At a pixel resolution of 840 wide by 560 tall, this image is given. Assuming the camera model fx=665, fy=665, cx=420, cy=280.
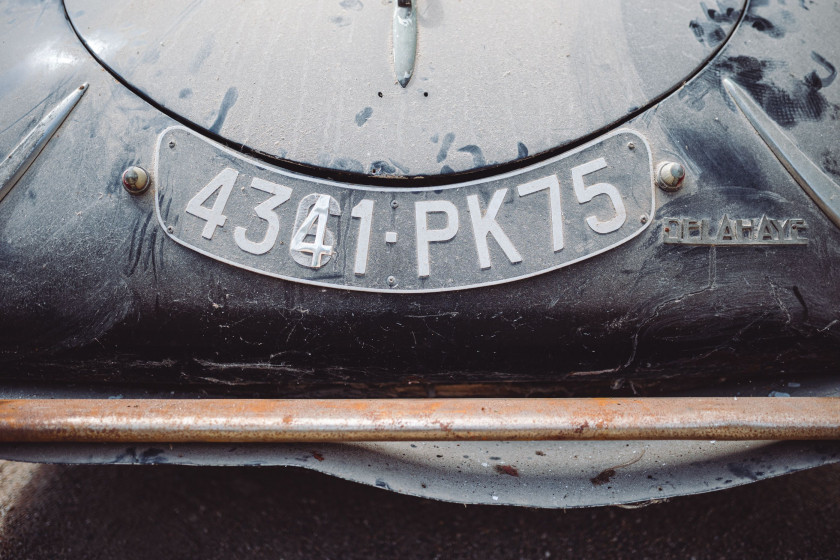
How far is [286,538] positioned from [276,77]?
110cm

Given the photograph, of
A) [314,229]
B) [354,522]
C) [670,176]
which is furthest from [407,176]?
[354,522]

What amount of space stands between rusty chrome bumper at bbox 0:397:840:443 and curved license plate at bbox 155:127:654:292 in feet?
0.78

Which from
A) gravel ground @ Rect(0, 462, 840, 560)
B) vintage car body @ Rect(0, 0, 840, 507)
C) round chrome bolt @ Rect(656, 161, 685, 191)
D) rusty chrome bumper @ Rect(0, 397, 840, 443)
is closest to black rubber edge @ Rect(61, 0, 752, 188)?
vintage car body @ Rect(0, 0, 840, 507)

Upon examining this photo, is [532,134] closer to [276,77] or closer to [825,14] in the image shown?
[276,77]

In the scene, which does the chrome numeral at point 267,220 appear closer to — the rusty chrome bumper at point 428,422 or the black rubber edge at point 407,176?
the black rubber edge at point 407,176

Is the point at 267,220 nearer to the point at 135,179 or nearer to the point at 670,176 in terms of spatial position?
the point at 135,179

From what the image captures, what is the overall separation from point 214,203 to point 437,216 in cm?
42

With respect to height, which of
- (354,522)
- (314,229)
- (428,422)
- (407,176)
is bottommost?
(354,522)

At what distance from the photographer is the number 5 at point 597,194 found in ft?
4.06

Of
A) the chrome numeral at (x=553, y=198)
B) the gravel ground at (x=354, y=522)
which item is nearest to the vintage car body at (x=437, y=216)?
the chrome numeral at (x=553, y=198)

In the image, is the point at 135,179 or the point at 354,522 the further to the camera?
the point at 354,522

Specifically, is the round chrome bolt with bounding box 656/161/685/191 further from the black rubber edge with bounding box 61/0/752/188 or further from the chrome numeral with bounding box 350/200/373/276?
the chrome numeral with bounding box 350/200/373/276

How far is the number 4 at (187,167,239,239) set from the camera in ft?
4.09

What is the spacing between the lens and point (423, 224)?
4.06 ft
